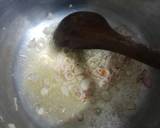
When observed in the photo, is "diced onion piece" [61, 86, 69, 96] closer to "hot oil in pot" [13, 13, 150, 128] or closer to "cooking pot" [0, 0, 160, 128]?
"hot oil in pot" [13, 13, 150, 128]

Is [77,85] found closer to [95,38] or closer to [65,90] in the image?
[65,90]

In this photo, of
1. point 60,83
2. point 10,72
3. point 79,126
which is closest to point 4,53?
point 10,72

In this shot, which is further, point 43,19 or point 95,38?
point 43,19

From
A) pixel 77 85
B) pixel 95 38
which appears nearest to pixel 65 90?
pixel 77 85

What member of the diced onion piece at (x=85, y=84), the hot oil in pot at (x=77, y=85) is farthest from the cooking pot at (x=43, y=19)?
the diced onion piece at (x=85, y=84)

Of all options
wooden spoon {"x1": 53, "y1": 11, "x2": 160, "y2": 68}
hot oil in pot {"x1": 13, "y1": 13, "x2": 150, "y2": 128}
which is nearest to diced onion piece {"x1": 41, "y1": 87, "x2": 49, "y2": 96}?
hot oil in pot {"x1": 13, "y1": 13, "x2": 150, "y2": 128}

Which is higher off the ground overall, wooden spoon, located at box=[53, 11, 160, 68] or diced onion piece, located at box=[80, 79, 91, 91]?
wooden spoon, located at box=[53, 11, 160, 68]

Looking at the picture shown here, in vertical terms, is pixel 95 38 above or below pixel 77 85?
above

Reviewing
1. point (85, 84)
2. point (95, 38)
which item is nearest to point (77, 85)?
point (85, 84)
